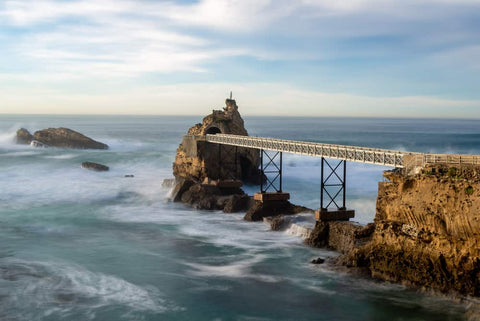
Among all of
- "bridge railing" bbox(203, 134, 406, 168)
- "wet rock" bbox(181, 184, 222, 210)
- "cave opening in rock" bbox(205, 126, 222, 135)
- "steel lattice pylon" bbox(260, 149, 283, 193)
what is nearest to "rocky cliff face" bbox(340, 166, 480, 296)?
"bridge railing" bbox(203, 134, 406, 168)

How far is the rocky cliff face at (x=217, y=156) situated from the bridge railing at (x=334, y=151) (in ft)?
12.6

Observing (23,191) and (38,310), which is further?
(23,191)

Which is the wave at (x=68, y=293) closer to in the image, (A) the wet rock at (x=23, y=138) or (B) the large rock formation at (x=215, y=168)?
(B) the large rock formation at (x=215, y=168)

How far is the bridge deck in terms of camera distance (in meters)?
23.8

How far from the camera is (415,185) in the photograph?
2361 cm

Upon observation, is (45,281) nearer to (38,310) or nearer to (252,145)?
(38,310)

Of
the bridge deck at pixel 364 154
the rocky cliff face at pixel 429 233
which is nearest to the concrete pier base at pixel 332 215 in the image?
the bridge deck at pixel 364 154

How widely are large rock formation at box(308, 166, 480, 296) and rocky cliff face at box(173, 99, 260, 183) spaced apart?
23.6 metres

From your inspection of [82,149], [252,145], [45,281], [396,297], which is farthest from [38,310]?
[82,149]

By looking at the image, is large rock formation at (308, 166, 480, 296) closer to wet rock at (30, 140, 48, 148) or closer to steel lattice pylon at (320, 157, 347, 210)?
steel lattice pylon at (320, 157, 347, 210)

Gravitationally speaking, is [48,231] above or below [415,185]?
below

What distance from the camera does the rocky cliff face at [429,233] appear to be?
21094mm

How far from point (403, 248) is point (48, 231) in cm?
2097

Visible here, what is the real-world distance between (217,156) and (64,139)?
44.3 meters
